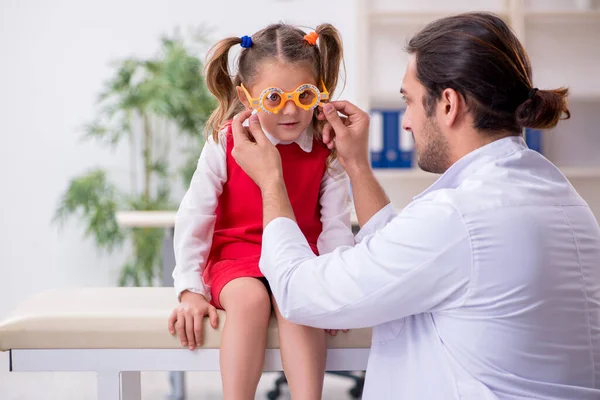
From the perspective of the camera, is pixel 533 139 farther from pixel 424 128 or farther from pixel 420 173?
pixel 424 128

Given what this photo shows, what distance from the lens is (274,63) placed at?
1.61 meters

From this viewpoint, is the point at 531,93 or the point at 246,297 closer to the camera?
A: the point at 531,93

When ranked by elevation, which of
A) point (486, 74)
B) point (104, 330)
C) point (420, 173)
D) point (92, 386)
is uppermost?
point (486, 74)

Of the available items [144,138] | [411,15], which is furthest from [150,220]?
[411,15]

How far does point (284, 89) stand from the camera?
5.20ft

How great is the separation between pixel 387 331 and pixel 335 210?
466mm

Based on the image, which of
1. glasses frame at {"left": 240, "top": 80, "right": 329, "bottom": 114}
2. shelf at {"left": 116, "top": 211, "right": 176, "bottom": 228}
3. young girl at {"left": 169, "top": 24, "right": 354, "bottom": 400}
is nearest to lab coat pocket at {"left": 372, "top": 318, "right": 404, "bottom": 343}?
young girl at {"left": 169, "top": 24, "right": 354, "bottom": 400}

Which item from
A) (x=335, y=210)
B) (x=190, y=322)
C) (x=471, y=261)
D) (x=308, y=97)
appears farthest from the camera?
(x=335, y=210)

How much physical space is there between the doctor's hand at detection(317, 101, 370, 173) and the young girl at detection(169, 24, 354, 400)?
5cm

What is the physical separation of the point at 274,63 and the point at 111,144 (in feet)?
10.3

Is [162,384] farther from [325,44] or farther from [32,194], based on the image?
[325,44]

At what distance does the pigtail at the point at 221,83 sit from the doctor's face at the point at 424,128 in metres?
0.51

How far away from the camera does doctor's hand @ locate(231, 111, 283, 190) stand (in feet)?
4.50

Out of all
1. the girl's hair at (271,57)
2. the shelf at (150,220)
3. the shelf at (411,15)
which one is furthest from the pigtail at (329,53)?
the shelf at (411,15)
